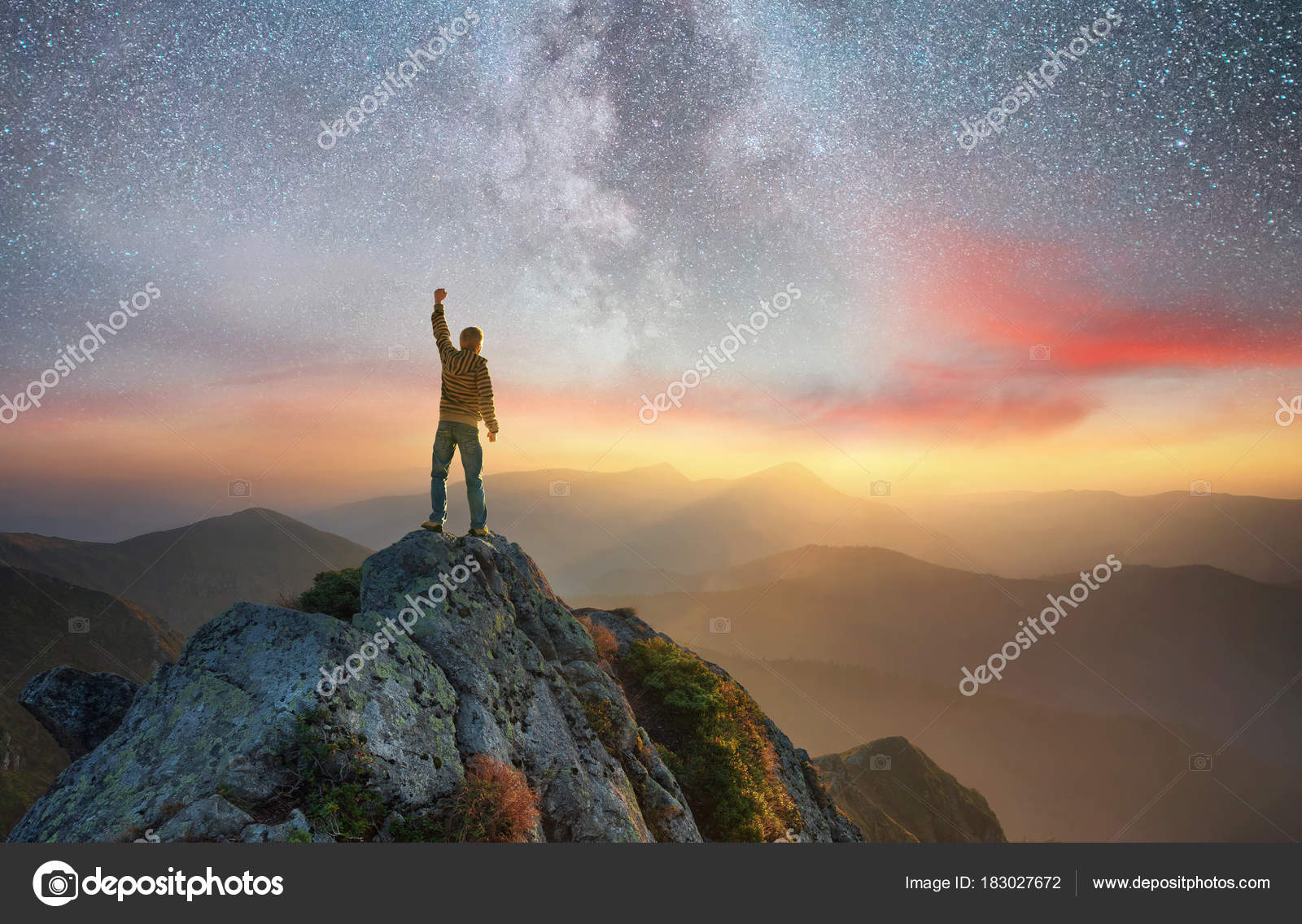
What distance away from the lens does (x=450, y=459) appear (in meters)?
12.1

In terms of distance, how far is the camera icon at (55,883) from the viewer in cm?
565

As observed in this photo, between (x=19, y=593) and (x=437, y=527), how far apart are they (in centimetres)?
14124

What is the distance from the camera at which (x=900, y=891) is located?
7.40 m

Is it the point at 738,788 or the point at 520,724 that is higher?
the point at 520,724

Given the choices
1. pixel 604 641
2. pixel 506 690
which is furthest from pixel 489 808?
pixel 604 641

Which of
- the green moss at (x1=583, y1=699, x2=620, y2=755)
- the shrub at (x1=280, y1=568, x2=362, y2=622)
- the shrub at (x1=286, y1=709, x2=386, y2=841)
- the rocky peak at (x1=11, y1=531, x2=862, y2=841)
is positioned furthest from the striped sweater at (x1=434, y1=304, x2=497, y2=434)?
the shrub at (x1=286, y1=709, x2=386, y2=841)

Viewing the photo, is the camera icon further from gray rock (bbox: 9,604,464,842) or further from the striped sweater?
the striped sweater

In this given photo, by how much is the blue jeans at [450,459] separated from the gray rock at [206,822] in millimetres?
6554

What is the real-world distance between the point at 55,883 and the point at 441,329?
9.69m

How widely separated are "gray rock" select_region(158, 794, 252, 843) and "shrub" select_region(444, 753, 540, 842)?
2.24 meters

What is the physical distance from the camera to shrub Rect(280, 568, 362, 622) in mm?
13250

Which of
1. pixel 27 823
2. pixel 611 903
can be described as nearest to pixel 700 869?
pixel 611 903

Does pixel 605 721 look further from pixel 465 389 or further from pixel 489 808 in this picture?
pixel 465 389

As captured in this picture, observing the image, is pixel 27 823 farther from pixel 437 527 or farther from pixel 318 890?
pixel 437 527
